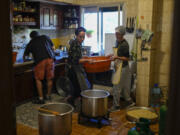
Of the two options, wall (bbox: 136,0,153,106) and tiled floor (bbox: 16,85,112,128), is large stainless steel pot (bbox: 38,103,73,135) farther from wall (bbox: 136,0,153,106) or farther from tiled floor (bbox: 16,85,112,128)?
wall (bbox: 136,0,153,106)

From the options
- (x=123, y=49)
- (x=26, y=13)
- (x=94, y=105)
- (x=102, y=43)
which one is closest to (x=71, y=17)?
(x=102, y=43)

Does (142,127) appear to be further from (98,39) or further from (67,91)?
(98,39)

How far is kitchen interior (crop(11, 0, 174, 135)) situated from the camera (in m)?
3.47

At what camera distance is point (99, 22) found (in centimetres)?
555

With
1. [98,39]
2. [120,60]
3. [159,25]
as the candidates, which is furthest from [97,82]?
[159,25]

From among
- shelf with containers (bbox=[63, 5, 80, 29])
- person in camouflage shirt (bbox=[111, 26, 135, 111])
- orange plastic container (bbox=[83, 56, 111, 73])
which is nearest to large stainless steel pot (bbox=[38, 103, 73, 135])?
orange plastic container (bbox=[83, 56, 111, 73])

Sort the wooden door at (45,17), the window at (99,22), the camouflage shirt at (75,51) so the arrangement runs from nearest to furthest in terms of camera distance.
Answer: the camouflage shirt at (75,51) → the wooden door at (45,17) → the window at (99,22)

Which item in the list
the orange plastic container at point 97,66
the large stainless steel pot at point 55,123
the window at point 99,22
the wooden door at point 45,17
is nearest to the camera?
the large stainless steel pot at point 55,123

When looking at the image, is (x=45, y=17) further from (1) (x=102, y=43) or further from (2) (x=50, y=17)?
(1) (x=102, y=43)

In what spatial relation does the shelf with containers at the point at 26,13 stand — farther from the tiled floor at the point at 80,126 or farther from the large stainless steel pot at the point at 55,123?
the large stainless steel pot at the point at 55,123

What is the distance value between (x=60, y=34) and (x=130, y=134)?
14.9 feet

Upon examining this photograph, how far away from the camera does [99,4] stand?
541 centimetres

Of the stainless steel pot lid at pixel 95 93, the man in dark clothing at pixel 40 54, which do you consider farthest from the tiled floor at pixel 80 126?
the man in dark clothing at pixel 40 54

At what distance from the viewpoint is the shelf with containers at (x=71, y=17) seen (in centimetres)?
554
